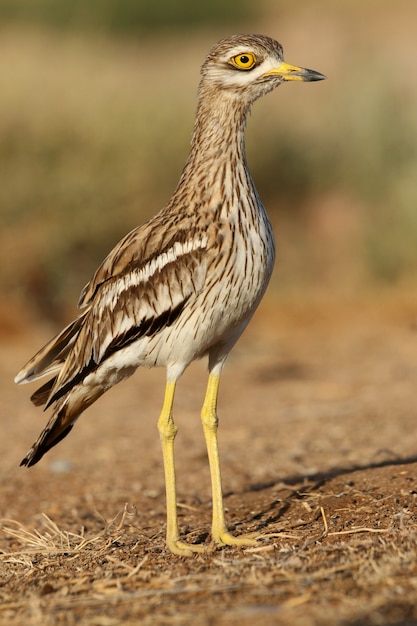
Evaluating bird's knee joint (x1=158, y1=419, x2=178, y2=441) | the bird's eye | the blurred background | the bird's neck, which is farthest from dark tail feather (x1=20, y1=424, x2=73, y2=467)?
the blurred background

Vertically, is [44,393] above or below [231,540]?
above

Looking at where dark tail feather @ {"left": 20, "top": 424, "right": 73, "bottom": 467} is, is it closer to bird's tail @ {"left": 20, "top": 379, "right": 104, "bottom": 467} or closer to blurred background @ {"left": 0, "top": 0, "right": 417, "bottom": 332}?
bird's tail @ {"left": 20, "top": 379, "right": 104, "bottom": 467}

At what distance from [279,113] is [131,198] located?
156 inches

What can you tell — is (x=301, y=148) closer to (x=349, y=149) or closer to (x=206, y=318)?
(x=349, y=149)

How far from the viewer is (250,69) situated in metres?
4.63

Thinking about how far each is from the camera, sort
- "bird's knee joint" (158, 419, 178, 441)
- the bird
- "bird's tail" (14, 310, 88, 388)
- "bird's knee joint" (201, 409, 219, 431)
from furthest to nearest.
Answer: "bird's tail" (14, 310, 88, 388)
"bird's knee joint" (201, 409, 219, 431)
"bird's knee joint" (158, 419, 178, 441)
the bird

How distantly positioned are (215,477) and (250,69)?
1.89 metres

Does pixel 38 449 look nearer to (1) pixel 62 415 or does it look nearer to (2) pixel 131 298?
(1) pixel 62 415

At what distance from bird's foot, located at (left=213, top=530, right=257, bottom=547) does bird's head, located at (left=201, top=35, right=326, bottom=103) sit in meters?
1.98

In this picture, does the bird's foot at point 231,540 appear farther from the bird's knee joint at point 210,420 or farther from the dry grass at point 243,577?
the bird's knee joint at point 210,420

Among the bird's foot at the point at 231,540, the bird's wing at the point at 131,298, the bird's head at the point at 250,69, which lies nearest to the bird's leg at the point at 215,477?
the bird's foot at the point at 231,540

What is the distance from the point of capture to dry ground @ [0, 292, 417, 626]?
10.5 feet

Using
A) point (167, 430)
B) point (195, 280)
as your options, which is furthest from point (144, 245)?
point (167, 430)

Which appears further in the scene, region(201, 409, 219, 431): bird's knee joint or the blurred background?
the blurred background
